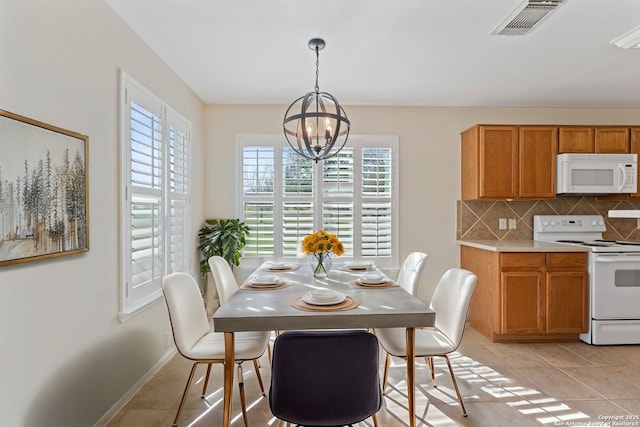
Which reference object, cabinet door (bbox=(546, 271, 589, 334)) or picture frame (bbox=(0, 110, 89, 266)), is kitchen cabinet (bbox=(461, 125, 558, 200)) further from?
picture frame (bbox=(0, 110, 89, 266))

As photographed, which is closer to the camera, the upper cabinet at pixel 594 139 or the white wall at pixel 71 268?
the white wall at pixel 71 268

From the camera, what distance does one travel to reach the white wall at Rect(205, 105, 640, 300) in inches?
161

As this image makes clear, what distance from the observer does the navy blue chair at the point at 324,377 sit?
133 centimetres

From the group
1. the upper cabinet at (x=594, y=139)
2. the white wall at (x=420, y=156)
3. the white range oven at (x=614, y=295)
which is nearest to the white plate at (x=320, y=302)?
the white wall at (x=420, y=156)

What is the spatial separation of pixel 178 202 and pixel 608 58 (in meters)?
3.90

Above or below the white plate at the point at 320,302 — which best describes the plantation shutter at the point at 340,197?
above

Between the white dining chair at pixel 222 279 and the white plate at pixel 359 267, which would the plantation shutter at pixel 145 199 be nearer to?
the white dining chair at pixel 222 279

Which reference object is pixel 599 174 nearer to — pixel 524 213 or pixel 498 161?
pixel 524 213

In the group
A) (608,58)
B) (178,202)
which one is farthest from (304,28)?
(608,58)

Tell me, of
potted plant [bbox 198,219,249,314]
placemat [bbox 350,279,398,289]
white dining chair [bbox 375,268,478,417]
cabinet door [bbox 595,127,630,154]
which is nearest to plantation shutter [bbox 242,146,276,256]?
potted plant [bbox 198,219,249,314]

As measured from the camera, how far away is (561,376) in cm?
272

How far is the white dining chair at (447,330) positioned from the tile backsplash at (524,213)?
197cm

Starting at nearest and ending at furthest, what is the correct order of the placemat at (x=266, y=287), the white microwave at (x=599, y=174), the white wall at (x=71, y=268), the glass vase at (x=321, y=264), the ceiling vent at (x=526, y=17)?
the white wall at (x=71, y=268)
the ceiling vent at (x=526, y=17)
the placemat at (x=266, y=287)
the glass vase at (x=321, y=264)
the white microwave at (x=599, y=174)

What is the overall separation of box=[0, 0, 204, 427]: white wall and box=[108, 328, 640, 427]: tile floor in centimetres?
30
